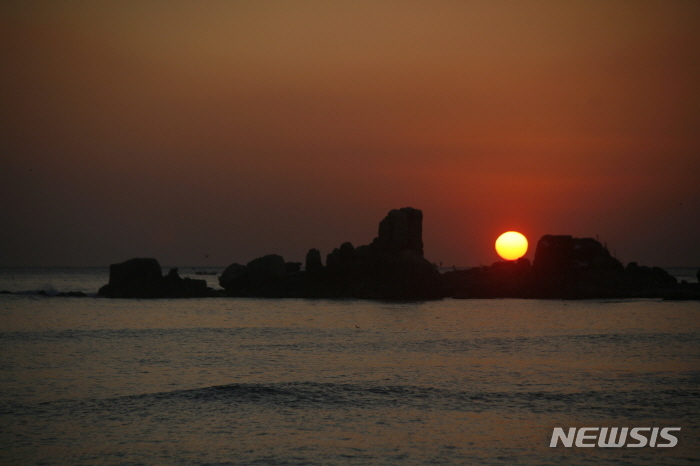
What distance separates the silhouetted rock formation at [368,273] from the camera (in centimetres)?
11738

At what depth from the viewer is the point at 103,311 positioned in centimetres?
8825

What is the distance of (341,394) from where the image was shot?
1220 inches

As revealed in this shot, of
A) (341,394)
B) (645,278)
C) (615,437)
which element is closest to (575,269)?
(645,278)

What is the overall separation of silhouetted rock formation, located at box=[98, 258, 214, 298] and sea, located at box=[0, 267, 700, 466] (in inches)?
2200

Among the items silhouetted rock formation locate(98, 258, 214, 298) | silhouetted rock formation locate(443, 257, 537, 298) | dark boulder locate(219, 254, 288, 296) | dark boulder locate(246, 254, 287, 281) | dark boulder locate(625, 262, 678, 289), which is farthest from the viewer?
dark boulder locate(246, 254, 287, 281)

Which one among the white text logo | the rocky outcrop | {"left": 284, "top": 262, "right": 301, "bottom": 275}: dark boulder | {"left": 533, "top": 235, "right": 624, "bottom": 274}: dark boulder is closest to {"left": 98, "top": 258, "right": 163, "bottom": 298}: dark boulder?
{"left": 284, "top": 262, "right": 301, "bottom": 275}: dark boulder

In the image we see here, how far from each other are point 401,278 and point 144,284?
45.6 metres

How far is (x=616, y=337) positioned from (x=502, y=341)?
391 inches

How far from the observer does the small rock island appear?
11788cm

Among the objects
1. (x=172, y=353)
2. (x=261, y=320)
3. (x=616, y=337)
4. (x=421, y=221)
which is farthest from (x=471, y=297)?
(x=172, y=353)

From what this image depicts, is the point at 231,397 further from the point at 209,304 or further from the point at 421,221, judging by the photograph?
the point at 421,221

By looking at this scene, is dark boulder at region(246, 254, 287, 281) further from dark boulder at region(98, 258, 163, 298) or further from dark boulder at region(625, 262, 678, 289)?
dark boulder at region(625, 262, 678, 289)

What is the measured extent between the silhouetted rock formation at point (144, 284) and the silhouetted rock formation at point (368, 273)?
7.95 metres

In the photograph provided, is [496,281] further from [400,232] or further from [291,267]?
[291,267]
